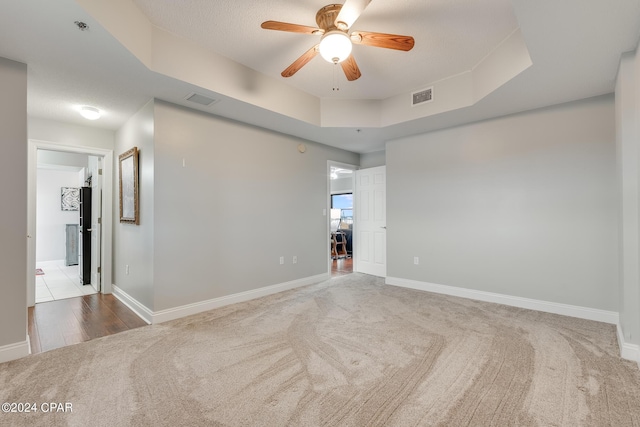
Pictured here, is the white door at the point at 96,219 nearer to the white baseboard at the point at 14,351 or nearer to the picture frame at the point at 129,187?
the picture frame at the point at 129,187

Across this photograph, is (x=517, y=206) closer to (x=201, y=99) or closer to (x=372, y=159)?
(x=372, y=159)

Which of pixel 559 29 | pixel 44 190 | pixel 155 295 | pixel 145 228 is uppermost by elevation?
pixel 559 29

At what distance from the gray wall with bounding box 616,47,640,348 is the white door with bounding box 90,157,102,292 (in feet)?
19.8

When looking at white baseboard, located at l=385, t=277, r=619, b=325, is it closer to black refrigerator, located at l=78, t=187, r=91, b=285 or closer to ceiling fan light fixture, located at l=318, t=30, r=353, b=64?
ceiling fan light fixture, located at l=318, t=30, r=353, b=64

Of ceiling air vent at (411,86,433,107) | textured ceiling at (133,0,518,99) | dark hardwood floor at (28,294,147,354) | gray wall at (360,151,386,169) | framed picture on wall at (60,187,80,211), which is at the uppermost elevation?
textured ceiling at (133,0,518,99)


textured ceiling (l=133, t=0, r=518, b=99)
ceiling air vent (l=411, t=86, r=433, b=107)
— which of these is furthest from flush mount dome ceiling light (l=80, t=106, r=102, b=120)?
ceiling air vent (l=411, t=86, r=433, b=107)

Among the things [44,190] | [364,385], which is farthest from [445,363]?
[44,190]

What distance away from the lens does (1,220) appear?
228 centimetres

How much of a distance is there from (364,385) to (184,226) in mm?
2495

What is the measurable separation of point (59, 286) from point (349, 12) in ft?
19.2

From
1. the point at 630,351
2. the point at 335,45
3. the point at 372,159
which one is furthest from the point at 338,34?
the point at 372,159

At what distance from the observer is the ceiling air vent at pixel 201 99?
9.97 feet

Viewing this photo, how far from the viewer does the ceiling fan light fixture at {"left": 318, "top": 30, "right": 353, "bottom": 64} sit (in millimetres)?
2010

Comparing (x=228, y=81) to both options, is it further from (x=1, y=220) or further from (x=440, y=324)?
(x=440, y=324)
